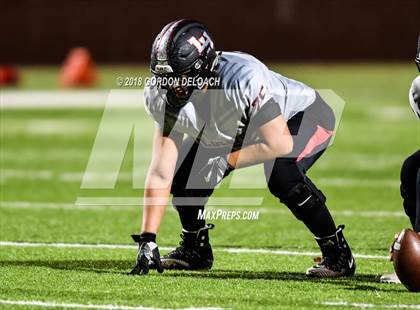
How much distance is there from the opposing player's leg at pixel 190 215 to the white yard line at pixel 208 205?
221 cm

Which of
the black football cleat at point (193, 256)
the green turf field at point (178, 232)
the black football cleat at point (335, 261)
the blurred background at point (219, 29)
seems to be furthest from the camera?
the blurred background at point (219, 29)

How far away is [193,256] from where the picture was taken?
590 centimetres

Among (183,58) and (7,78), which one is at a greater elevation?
(183,58)

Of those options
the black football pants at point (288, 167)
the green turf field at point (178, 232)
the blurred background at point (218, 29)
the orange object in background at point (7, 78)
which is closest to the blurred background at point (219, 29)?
the blurred background at point (218, 29)

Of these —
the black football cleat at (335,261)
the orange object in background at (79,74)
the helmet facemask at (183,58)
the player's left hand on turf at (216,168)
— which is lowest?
the orange object in background at (79,74)

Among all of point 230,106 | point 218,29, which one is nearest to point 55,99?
point 218,29

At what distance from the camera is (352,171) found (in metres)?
10.4

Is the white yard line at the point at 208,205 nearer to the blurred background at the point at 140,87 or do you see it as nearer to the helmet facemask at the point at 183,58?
the blurred background at the point at 140,87

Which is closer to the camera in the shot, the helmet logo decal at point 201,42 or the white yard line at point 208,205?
the helmet logo decal at point 201,42

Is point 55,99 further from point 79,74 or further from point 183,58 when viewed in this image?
point 183,58

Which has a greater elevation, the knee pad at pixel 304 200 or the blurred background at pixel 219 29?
the knee pad at pixel 304 200

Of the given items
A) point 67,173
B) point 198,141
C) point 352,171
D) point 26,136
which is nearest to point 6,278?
point 198,141

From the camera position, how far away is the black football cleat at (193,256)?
5891 mm

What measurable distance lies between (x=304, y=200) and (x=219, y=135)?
53 centimetres
